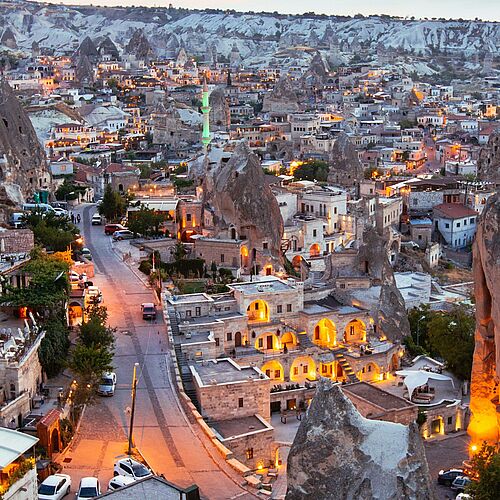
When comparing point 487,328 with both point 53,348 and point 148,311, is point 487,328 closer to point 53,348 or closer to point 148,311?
point 53,348

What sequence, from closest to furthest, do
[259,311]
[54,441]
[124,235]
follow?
1. [54,441]
2. [259,311]
3. [124,235]

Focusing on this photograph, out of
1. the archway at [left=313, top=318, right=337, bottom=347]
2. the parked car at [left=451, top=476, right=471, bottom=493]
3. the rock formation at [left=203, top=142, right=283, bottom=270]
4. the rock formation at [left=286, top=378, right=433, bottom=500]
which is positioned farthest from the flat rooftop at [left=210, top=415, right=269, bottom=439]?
the rock formation at [left=203, top=142, right=283, bottom=270]

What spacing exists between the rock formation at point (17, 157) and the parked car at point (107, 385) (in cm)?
2125

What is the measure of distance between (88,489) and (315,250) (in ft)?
96.3

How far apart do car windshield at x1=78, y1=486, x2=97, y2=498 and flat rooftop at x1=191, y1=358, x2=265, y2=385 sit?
25.4ft

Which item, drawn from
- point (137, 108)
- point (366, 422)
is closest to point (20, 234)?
point (366, 422)

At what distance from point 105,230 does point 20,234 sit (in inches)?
411

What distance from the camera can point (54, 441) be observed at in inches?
789

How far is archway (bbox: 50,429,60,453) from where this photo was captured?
782 inches

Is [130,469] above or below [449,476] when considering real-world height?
above

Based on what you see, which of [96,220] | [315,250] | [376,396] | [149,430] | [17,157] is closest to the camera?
[149,430]

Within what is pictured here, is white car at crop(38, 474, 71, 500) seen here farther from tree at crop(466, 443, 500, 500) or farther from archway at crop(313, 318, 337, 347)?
archway at crop(313, 318, 337, 347)

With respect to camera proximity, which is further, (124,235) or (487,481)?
(124,235)

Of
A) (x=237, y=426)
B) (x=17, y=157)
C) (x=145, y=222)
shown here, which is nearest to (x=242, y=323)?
(x=237, y=426)
